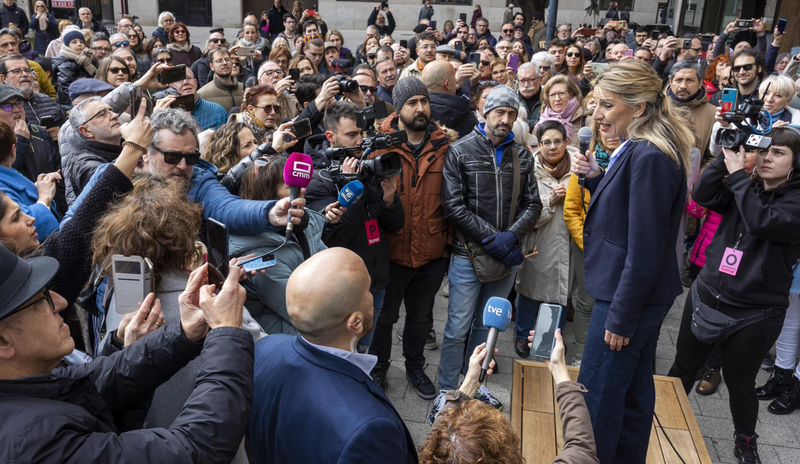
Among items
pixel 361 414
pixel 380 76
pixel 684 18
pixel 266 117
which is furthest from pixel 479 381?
pixel 684 18

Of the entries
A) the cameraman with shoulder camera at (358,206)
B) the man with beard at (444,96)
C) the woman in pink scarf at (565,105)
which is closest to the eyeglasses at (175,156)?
the cameraman with shoulder camera at (358,206)

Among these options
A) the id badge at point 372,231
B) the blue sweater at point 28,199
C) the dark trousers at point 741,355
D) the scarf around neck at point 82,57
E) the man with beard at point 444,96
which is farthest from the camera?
the scarf around neck at point 82,57

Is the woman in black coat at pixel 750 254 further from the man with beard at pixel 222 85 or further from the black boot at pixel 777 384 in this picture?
the man with beard at pixel 222 85

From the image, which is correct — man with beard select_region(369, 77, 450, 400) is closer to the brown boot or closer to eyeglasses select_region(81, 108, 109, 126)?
eyeglasses select_region(81, 108, 109, 126)

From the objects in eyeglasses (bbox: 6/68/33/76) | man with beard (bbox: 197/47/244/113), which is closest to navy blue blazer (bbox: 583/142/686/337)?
man with beard (bbox: 197/47/244/113)

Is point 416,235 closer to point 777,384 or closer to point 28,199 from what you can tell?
point 28,199

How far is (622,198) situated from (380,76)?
452 cm

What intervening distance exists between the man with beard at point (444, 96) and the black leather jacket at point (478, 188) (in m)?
1.17

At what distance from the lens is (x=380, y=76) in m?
6.93

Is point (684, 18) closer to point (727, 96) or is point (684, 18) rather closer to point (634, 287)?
point (727, 96)

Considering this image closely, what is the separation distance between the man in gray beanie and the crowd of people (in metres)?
0.02

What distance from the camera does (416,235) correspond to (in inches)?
167

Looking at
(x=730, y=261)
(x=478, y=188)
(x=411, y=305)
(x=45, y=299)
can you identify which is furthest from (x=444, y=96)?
(x=45, y=299)

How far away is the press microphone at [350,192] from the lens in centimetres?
340
